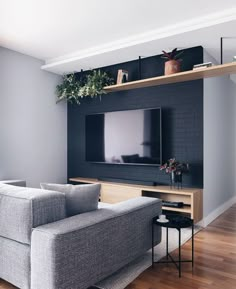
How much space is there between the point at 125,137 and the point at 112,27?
1681 mm

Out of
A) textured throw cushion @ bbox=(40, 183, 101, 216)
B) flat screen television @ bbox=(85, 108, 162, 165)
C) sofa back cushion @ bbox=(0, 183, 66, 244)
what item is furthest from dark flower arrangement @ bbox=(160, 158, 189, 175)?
sofa back cushion @ bbox=(0, 183, 66, 244)

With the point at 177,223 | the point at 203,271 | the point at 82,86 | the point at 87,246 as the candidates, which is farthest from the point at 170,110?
the point at 87,246

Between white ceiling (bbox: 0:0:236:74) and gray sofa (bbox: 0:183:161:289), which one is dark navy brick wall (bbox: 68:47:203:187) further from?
gray sofa (bbox: 0:183:161:289)

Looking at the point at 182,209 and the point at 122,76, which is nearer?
the point at 182,209

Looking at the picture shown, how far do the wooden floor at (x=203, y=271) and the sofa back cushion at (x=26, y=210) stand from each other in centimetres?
55

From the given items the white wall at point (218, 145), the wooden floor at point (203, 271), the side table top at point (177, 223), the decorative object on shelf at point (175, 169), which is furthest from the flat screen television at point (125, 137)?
the side table top at point (177, 223)

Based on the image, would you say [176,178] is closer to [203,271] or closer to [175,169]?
[175,169]

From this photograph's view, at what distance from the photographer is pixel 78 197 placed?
2143 millimetres

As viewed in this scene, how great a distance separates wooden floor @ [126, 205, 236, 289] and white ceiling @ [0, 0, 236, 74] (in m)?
2.44

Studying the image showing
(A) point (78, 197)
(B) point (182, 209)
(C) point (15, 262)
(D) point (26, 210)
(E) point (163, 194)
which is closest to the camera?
(D) point (26, 210)

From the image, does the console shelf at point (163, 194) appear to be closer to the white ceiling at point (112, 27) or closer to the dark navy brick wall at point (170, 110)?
the dark navy brick wall at point (170, 110)

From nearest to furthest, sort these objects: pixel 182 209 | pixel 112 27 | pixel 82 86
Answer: pixel 112 27 → pixel 182 209 → pixel 82 86

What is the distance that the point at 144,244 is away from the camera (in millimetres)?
2514

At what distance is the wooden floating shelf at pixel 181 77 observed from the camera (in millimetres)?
3290
